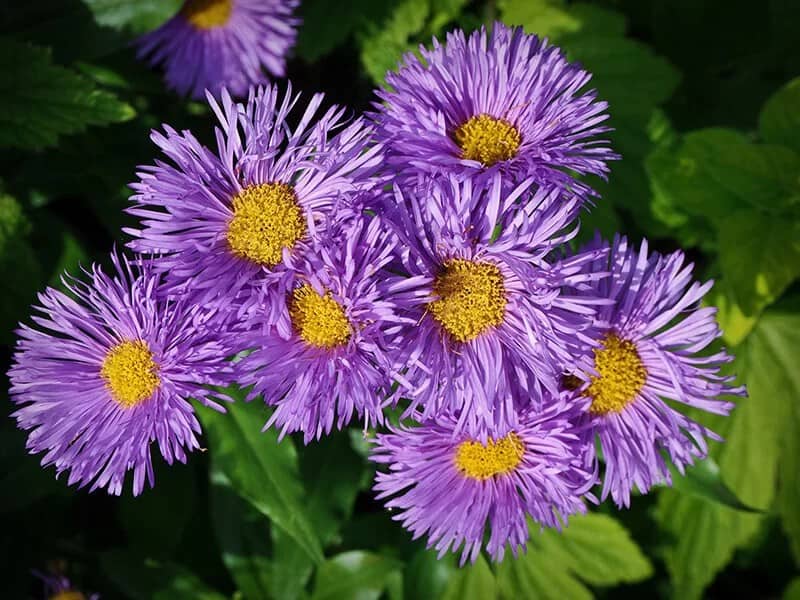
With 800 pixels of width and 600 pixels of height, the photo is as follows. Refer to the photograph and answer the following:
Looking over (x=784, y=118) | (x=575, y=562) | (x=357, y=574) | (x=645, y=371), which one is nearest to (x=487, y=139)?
(x=645, y=371)

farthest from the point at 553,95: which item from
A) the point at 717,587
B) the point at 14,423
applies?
the point at 717,587

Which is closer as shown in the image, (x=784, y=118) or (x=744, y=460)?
(x=784, y=118)

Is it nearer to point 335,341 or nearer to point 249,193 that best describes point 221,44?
point 249,193

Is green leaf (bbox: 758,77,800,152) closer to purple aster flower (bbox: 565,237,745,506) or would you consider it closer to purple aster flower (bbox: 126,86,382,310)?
purple aster flower (bbox: 565,237,745,506)

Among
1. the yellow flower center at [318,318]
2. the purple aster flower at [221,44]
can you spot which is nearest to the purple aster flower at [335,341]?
the yellow flower center at [318,318]

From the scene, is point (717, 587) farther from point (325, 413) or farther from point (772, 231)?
point (325, 413)

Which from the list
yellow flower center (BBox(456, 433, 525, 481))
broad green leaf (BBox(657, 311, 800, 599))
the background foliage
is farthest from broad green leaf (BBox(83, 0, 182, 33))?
broad green leaf (BBox(657, 311, 800, 599))

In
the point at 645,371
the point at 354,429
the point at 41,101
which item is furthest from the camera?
the point at 354,429
